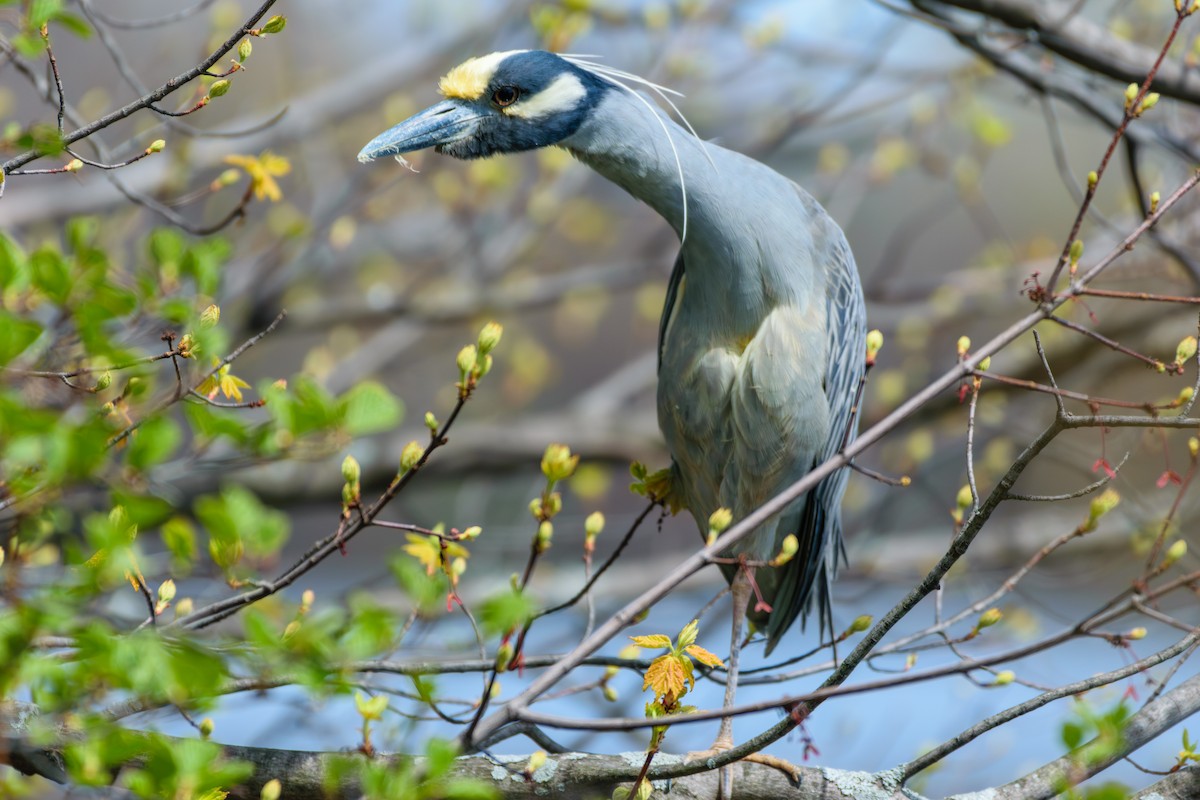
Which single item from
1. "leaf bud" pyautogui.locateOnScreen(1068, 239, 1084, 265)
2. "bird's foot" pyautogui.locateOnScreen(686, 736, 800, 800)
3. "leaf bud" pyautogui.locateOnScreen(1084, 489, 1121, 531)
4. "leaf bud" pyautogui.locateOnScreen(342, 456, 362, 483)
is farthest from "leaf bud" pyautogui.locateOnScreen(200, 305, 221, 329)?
"leaf bud" pyautogui.locateOnScreen(1084, 489, 1121, 531)

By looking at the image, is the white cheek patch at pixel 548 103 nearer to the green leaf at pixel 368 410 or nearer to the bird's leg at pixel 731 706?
the bird's leg at pixel 731 706

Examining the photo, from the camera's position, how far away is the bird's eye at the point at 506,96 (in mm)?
1826

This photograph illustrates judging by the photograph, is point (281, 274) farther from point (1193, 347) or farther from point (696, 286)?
point (1193, 347)

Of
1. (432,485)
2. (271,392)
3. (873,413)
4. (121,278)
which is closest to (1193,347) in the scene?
(271,392)

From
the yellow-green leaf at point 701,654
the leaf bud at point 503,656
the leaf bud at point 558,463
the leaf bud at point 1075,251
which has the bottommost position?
the leaf bud at point 503,656

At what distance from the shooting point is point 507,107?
183cm

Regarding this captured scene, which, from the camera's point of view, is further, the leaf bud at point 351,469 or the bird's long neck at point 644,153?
the bird's long neck at point 644,153

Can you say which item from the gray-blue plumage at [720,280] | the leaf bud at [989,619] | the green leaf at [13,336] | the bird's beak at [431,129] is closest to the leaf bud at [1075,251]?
the leaf bud at [989,619]

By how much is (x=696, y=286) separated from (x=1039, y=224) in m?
4.94

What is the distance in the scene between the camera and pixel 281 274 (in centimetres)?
329

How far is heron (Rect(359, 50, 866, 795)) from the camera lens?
1.83m

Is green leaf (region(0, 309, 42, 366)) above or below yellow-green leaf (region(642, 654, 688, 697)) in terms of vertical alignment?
below

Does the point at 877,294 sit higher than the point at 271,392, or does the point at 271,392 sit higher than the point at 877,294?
the point at 877,294

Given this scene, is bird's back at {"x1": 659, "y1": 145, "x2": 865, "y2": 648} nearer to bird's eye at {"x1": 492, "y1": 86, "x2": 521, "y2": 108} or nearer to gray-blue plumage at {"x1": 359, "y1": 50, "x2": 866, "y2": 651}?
gray-blue plumage at {"x1": 359, "y1": 50, "x2": 866, "y2": 651}
